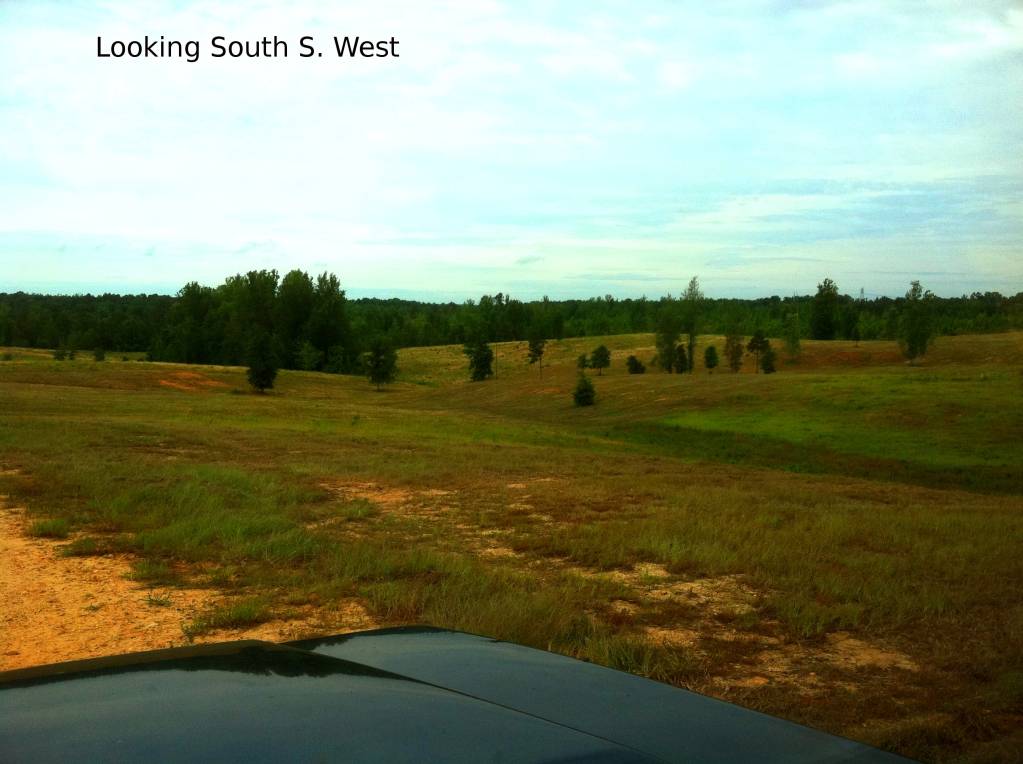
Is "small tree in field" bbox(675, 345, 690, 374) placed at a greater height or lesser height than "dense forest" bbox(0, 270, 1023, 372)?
lesser

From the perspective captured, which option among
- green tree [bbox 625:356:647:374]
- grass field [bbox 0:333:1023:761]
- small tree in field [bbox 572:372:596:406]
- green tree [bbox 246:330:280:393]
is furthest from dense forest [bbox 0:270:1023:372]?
grass field [bbox 0:333:1023:761]

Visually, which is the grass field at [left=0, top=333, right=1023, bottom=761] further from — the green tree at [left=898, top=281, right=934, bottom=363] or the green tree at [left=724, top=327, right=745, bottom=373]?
the green tree at [left=724, top=327, right=745, bottom=373]

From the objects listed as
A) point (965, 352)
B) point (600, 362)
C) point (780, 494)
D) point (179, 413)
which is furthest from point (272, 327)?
point (780, 494)

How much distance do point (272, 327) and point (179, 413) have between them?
68.0m

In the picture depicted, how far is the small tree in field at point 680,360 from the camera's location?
82.2 meters

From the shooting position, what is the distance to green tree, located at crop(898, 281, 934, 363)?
6775 cm

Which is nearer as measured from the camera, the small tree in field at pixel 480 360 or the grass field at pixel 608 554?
the grass field at pixel 608 554

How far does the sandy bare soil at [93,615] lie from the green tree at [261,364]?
59.5 m

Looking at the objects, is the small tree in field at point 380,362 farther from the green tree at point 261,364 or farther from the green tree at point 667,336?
the green tree at point 667,336

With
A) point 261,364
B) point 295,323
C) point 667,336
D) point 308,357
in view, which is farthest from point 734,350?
point 295,323

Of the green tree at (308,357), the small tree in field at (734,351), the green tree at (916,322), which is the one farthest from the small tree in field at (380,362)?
the green tree at (916,322)

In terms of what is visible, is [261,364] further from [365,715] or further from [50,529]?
[365,715]

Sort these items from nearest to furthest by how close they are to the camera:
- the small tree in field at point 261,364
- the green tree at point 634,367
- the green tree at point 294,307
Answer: the small tree in field at point 261,364
the green tree at point 634,367
the green tree at point 294,307

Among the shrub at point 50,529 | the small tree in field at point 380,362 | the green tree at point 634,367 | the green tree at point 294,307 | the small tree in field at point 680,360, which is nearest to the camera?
the shrub at point 50,529
